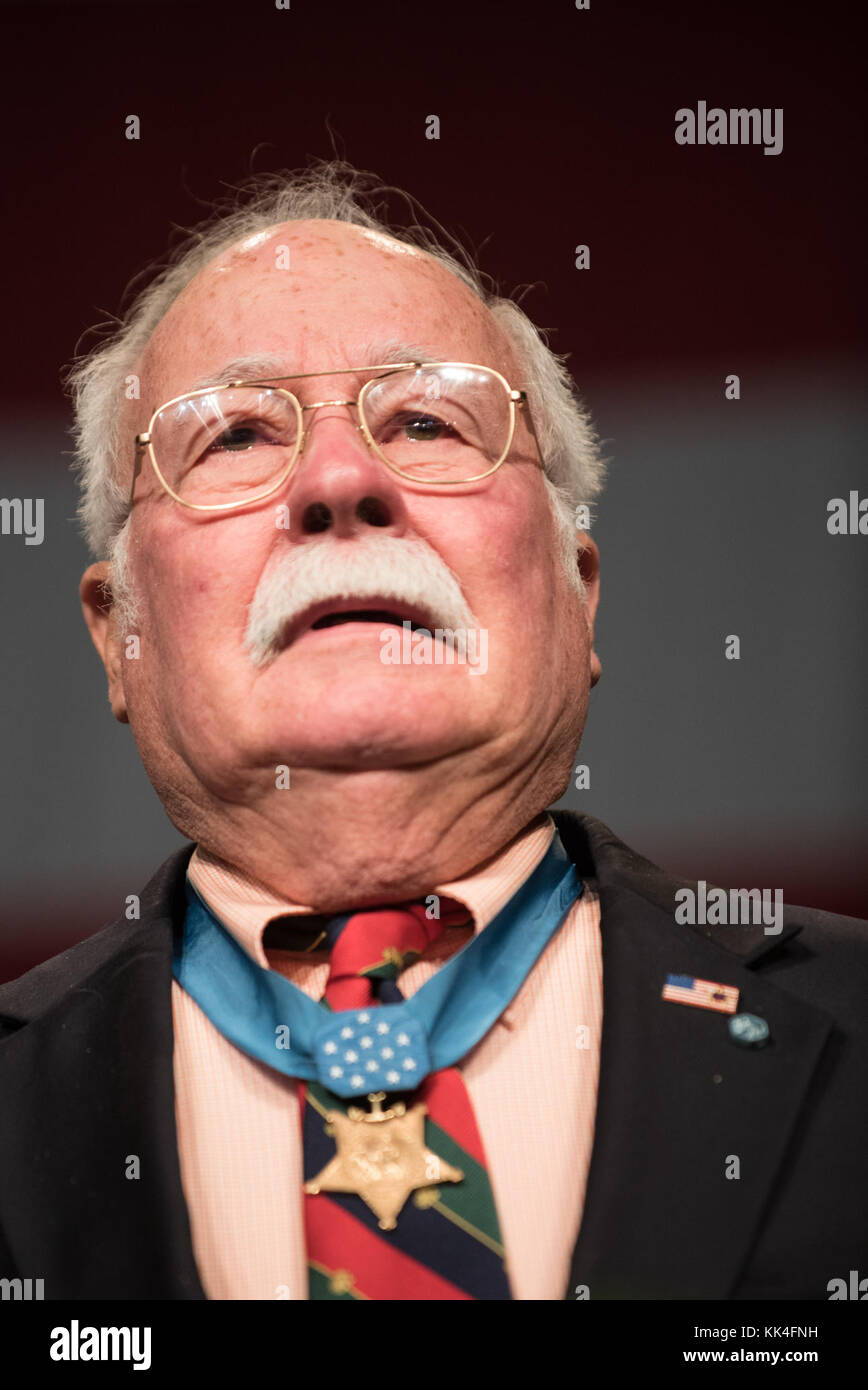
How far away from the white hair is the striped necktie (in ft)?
2.15

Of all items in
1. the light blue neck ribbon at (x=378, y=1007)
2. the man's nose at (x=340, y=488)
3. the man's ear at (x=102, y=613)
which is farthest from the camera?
the man's ear at (x=102, y=613)

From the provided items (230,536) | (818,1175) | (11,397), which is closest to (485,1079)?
(818,1175)

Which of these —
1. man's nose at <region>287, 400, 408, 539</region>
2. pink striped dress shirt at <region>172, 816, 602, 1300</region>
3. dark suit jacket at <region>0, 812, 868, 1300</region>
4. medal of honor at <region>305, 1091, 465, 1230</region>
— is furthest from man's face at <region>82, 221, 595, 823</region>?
medal of honor at <region>305, 1091, 465, 1230</region>

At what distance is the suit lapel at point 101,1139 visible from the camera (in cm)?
140

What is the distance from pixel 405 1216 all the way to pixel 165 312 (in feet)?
3.89

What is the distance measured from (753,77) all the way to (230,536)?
3.95ft

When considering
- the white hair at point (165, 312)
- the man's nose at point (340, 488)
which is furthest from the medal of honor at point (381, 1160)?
the white hair at point (165, 312)

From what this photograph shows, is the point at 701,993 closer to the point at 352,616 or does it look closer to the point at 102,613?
the point at 352,616

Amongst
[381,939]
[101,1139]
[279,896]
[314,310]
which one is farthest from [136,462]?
[101,1139]

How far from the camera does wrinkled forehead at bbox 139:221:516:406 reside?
68.2 inches

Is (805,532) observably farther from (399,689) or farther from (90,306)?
(90,306)

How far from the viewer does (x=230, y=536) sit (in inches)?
65.4

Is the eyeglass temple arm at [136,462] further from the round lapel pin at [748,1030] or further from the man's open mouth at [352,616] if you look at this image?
the round lapel pin at [748,1030]

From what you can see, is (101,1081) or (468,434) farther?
(468,434)
